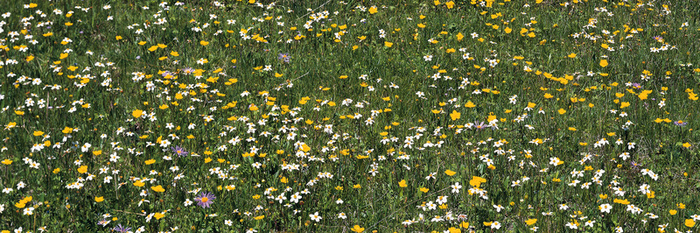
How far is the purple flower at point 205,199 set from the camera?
12.3 ft

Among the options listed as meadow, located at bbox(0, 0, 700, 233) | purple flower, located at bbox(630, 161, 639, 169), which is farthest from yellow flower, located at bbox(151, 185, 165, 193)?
purple flower, located at bbox(630, 161, 639, 169)

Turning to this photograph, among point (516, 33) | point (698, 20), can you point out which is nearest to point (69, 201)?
point (516, 33)

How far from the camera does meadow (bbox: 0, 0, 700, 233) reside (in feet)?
12.6

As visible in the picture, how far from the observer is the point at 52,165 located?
4148mm

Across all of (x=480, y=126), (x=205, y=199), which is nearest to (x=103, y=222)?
(x=205, y=199)

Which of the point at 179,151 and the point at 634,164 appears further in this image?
the point at 179,151

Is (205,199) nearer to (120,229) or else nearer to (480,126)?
(120,229)

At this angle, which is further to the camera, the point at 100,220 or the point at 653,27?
the point at 653,27

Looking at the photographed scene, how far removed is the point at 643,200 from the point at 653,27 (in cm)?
328

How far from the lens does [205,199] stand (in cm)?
378

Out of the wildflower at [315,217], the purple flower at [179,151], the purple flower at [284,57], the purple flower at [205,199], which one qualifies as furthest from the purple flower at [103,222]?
the purple flower at [284,57]

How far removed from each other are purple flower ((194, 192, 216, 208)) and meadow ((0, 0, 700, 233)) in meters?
0.08

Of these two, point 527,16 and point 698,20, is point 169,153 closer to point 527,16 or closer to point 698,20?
point 527,16

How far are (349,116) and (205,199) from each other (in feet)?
4.33
